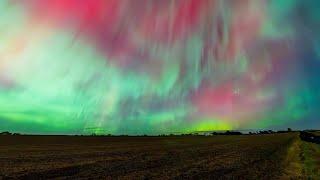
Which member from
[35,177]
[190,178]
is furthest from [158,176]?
[35,177]

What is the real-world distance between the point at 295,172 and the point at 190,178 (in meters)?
9.55

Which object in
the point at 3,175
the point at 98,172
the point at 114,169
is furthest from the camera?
the point at 114,169

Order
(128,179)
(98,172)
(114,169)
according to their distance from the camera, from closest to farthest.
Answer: (128,179) < (98,172) < (114,169)

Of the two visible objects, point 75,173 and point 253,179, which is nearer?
point 253,179

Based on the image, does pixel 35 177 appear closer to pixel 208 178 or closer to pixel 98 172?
pixel 98 172

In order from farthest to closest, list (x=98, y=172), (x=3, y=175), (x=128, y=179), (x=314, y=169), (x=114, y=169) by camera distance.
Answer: (x=314, y=169) → (x=114, y=169) → (x=98, y=172) → (x=3, y=175) → (x=128, y=179)

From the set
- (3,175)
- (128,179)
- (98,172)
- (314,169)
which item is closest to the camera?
(128,179)

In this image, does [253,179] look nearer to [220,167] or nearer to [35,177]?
[220,167]

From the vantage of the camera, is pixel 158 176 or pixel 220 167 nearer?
pixel 158 176

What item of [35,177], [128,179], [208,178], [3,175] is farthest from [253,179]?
[3,175]

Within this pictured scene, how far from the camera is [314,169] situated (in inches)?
1430

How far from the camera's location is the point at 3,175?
96.8 feet

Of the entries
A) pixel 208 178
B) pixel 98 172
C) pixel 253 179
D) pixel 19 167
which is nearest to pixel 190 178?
pixel 208 178

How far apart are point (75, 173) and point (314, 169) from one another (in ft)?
62.9
